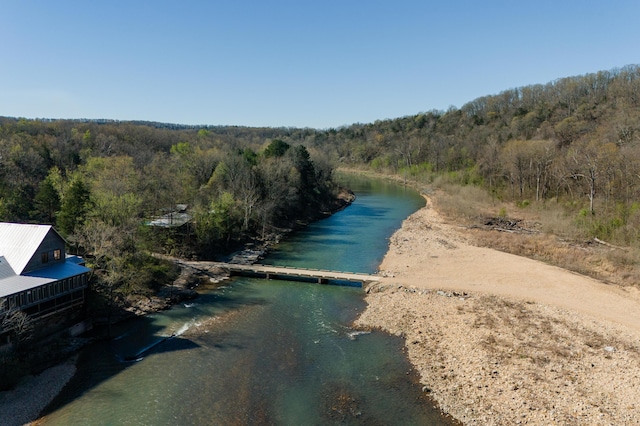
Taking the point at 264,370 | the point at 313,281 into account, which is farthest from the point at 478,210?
the point at 264,370

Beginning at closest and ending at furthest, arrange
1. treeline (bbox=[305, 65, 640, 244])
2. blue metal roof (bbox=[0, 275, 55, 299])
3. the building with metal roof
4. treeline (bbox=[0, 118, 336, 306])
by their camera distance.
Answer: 1. blue metal roof (bbox=[0, 275, 55, 299])
2. the building with metal roof
3. treeline (bbox=[0, 118, 336, 306])
4. treeline (bbox=[305, 65, 640, 244])

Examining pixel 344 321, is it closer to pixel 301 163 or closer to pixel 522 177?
pixel 301 163

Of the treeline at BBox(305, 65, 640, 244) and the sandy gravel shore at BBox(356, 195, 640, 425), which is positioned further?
the treeline at BBox(305, 65, 640, 244)

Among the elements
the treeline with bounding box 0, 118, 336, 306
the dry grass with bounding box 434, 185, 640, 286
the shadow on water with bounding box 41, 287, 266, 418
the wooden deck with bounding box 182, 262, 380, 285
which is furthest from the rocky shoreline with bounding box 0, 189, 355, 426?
the dry grass with bounding box 434, 185, 640, 286

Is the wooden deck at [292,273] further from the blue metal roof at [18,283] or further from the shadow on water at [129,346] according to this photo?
the blue metal roof at [18,283]

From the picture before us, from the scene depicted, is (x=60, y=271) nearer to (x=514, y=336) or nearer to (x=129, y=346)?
(x=129, y=346)

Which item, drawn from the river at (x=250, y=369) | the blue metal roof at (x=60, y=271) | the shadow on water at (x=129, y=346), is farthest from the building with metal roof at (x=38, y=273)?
the river at (x=250, y=369)

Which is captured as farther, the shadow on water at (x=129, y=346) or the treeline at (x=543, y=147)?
the treeline at (x=543, y=147)

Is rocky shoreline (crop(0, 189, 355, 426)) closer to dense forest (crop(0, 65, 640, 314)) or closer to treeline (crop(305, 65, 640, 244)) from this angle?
dense forest (crop(0, 65, 640, 314))
